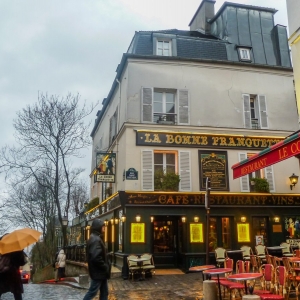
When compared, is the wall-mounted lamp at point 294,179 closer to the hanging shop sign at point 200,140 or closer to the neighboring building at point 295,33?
the hanging shop sign at point 200,140

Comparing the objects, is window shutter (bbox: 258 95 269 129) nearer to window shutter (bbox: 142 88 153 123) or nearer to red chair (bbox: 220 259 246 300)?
window shutter (bbox: 142 88 153 123)

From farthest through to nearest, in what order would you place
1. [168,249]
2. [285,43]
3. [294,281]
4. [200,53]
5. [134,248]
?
1. [285,43]
2. [200,53]
3. [168,249]
4. [134,248]
5. [294,281]

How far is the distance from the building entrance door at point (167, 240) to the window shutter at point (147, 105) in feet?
14.3

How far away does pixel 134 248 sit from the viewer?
14.8 metres

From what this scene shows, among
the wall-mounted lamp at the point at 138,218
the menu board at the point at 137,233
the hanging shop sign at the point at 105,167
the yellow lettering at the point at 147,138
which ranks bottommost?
the menu board at the point at 137,233

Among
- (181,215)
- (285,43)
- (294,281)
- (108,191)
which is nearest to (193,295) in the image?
(294,281)

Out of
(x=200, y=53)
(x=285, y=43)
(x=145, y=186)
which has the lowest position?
(x=145, y=186)

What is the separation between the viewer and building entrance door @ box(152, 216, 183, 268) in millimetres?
15711

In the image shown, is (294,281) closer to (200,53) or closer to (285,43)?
(200,53)

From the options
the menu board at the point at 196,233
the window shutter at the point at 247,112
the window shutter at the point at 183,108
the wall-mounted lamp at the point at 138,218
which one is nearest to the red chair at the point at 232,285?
the menu board at the point at 196,233

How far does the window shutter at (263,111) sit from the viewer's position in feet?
57.1

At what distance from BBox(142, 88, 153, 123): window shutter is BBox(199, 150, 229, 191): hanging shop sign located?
2.76m

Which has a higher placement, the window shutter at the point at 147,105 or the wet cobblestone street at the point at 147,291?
the window shutter at the point at 147,105

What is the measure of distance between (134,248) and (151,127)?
17.0 ft
